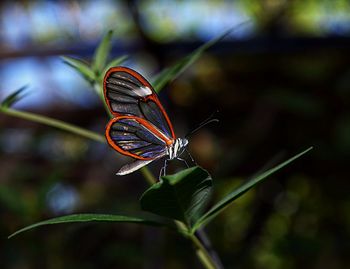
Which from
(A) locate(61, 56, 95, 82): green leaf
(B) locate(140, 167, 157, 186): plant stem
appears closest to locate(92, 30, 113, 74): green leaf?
(A) locate(61, 56, 95, 82): green leaf

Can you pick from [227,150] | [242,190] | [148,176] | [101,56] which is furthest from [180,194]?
[227,150]

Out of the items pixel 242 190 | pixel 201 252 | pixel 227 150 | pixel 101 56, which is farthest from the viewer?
pixel 227 150

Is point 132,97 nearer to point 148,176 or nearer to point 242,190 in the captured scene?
point 148,176

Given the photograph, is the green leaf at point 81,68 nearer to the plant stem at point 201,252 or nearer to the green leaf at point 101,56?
the green leaf at point 101,56

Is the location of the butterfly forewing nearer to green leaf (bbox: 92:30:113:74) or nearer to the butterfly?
the butterfly

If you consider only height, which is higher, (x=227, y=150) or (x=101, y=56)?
(x=101, y=56)

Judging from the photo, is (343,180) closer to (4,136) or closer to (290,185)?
(290,185)
